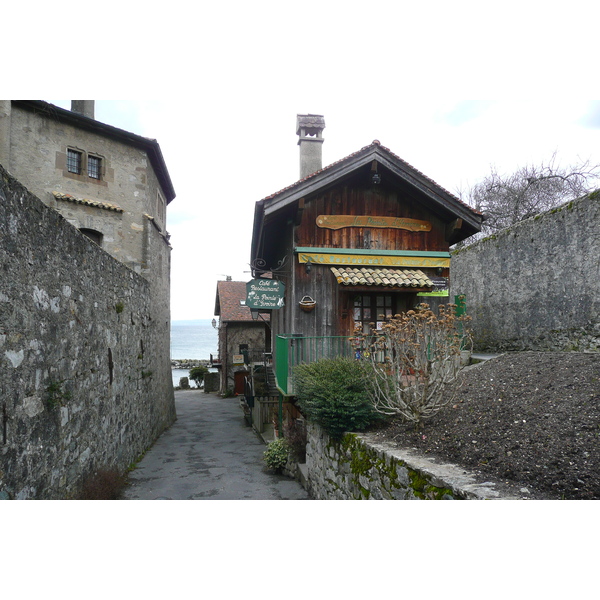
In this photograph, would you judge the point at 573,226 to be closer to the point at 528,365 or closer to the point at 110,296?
the point at 528,365

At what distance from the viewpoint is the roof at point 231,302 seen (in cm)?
2762

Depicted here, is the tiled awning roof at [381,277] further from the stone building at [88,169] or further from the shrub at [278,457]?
the stone building at [88,169]

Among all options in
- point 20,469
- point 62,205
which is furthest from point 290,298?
point 62,205

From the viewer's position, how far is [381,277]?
29.5 feet

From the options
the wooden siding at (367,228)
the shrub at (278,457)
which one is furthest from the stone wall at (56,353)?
the wooden siding at (367,228)

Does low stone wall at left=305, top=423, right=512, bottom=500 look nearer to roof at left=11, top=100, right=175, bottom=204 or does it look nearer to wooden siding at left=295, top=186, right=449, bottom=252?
wooden siding at left=295, top=186, right=449, bottom=252

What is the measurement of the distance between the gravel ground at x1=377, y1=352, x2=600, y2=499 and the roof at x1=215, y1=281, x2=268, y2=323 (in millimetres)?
20193

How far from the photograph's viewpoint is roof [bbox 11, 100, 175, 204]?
11727mm

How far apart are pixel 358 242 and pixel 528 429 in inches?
228

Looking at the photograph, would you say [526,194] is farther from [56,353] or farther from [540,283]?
[56,353]

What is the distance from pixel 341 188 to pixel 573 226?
5.47m

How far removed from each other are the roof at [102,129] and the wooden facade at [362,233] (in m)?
6.16

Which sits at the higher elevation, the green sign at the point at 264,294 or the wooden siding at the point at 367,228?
the wooden siding at the point at 367,228

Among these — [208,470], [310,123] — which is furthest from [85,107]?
[208,470]
